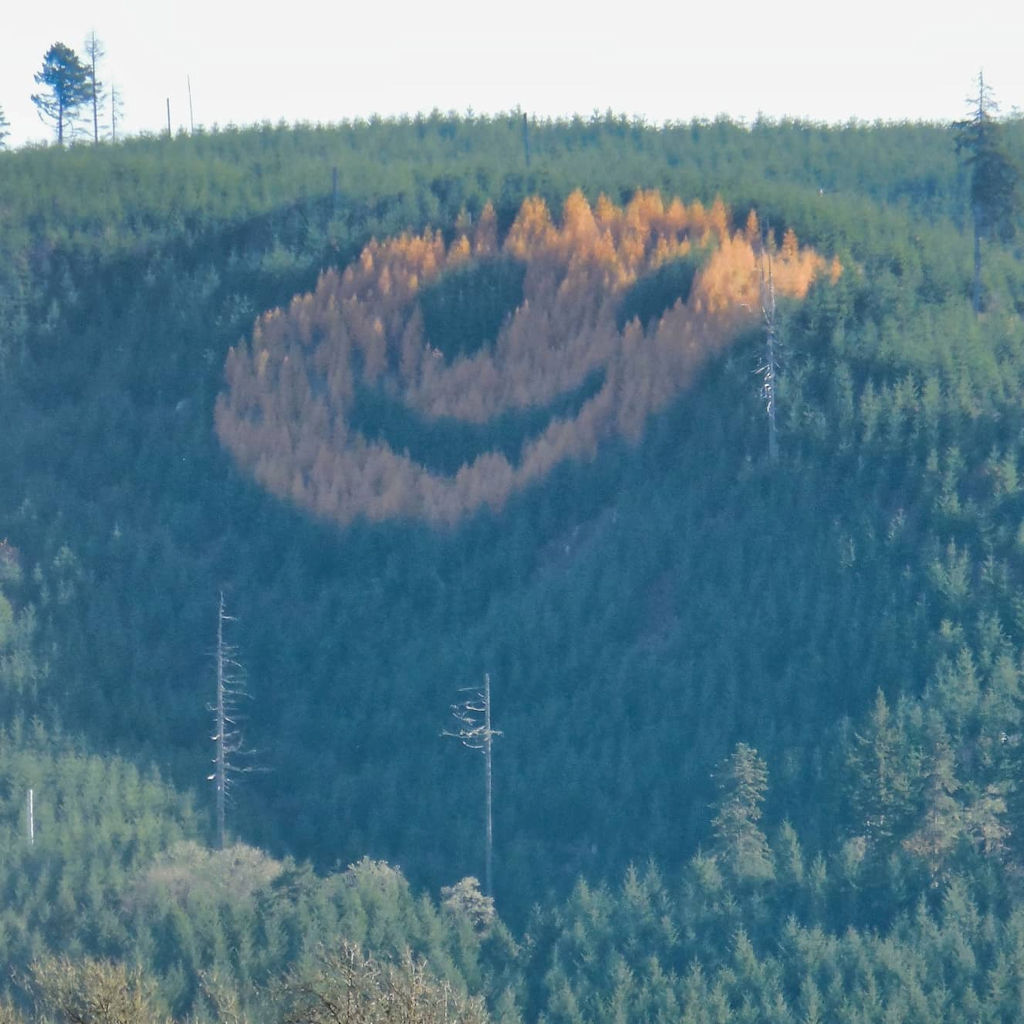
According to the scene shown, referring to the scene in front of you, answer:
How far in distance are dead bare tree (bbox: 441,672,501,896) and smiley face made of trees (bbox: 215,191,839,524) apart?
902 cm

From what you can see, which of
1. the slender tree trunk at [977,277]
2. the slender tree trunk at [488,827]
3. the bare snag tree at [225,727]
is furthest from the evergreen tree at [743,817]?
the slender tree trunk at [977,277]

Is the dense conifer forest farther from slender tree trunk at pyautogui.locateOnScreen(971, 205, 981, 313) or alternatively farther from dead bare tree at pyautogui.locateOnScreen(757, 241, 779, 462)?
dead bare tree at pyautogui.locateOnScreen(757, 241, 779, 462)

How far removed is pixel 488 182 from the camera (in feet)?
241

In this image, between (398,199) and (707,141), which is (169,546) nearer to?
(398,199)

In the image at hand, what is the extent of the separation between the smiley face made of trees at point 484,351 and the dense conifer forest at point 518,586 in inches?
6.6

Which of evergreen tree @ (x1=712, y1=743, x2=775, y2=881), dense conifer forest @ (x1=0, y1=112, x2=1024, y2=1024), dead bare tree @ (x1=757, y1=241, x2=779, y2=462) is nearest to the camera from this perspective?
dense conifer forest @ (x1=0, y1=112, x2=1024, y2=1024)

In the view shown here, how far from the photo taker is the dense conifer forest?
149 feet

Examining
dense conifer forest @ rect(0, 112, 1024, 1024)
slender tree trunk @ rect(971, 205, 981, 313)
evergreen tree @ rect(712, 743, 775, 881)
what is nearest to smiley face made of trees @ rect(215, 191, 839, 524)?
dense conifer forest @ rect(0, 112, 1024, 1024)

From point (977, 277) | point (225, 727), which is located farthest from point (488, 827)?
point (977, 277)

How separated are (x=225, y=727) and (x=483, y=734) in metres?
9.08

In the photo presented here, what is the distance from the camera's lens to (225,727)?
186 ft

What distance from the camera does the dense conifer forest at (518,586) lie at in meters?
45.4

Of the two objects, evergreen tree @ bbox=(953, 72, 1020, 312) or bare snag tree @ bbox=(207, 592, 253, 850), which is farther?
evergreen tree @ bbox=(953, 72, 1020, 312)

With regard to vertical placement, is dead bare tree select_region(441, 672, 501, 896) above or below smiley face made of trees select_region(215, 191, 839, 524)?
below
